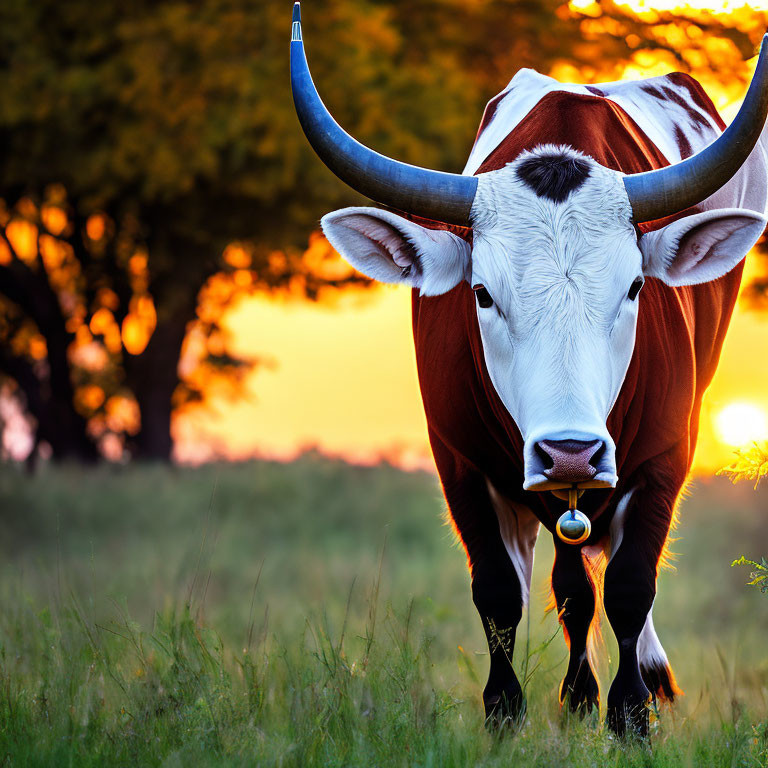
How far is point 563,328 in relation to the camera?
340cm

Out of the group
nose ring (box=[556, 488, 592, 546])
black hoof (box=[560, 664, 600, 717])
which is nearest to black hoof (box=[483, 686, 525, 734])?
black hoof (box=[560, 664, 600, 717])

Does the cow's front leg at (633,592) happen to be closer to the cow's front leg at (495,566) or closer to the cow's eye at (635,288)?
the cow's front leg at (495,566)

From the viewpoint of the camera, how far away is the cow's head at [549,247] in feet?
11.1

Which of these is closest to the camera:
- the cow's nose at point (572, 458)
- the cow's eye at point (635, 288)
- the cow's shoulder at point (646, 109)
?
the cow's nose at point (572, 458)

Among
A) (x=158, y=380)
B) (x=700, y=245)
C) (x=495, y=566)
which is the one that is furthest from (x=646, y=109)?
(x=158, y=380)

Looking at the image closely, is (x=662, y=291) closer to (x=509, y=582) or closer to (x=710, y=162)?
(x=710, y=162)

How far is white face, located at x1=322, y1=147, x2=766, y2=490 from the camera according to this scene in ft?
10.7

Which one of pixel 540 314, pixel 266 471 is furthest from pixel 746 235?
pixel 266 471

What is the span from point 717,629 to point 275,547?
15.8ft

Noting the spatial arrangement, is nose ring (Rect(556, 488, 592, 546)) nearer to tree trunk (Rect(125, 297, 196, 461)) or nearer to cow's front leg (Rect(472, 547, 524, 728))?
cow's front leg (Rect(472, 547, 524, 728))

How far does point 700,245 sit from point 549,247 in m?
0.57

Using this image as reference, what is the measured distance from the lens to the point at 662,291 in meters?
4.08

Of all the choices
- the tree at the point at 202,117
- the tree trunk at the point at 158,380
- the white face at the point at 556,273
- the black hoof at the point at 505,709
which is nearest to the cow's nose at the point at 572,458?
the white face at the point at 556,273

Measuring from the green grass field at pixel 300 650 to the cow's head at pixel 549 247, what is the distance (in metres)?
0.89
